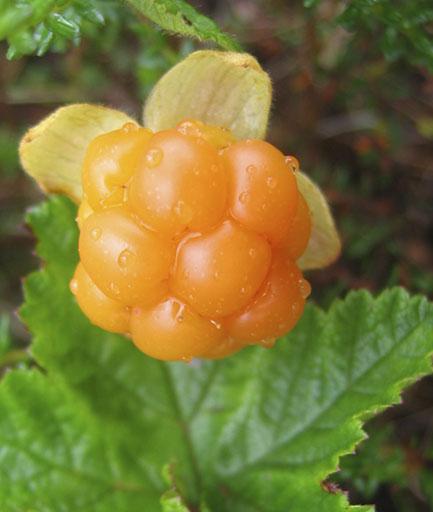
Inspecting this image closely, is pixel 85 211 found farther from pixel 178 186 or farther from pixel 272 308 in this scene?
pixel 272 308

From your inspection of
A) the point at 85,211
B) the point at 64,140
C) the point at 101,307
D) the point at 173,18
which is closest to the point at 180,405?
the point at 101,307

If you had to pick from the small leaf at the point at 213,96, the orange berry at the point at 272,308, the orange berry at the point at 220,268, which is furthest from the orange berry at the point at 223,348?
the small leaf at the point at 213,96

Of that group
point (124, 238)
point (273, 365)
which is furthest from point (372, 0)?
point (273, 365)

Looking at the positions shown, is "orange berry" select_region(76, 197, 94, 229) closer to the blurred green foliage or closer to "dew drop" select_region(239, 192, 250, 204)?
"dew drop" select_region(239, 192, 250, 204)

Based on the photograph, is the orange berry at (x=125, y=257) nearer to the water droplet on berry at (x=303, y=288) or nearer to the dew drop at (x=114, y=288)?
the dew drop at (x=114, y=288)

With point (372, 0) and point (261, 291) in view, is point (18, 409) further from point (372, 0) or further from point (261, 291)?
point (372, 0)

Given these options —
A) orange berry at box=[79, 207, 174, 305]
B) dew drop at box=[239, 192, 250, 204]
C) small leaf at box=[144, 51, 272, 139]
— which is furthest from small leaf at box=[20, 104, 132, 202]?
dew drop at box=[239, 192, 250, 204]
